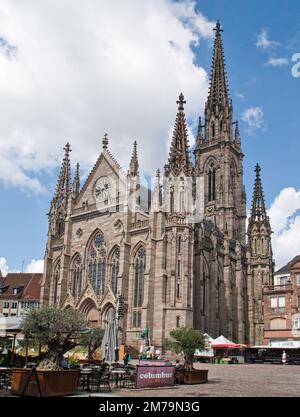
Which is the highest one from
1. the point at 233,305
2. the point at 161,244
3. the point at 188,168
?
the point at 188,168

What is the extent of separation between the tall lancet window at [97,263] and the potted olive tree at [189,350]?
92.1 feet

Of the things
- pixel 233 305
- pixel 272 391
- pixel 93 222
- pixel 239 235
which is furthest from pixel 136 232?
pixel 272 391

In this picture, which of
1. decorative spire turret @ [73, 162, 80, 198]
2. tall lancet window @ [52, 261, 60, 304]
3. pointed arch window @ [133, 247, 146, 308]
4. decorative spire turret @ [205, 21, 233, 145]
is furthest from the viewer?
decorative spire turret @ [205, 21, 233, 145]

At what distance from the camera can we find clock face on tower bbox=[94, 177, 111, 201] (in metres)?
53.6

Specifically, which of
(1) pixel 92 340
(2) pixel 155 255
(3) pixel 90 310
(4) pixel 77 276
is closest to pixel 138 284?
(2) pixel 155 255

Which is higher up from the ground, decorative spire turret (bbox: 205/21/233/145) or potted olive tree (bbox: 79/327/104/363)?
decorative spire turret (bbox: 205/21/233/145)

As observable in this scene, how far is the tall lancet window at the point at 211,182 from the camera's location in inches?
2837

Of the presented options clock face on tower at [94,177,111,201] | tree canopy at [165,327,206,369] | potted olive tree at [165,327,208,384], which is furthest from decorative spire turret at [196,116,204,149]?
tree canopy at [165,327,206,369]

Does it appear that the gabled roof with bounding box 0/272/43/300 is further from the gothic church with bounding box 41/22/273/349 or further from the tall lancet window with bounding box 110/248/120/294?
the tall lancet window with bounding box 110/248/120/294

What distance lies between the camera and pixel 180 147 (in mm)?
51719

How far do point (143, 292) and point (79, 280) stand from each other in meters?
10.7

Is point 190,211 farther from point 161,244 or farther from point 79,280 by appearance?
point 79,280

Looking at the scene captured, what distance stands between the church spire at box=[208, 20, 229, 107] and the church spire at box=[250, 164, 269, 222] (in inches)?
550

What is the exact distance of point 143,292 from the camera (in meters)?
45.8
